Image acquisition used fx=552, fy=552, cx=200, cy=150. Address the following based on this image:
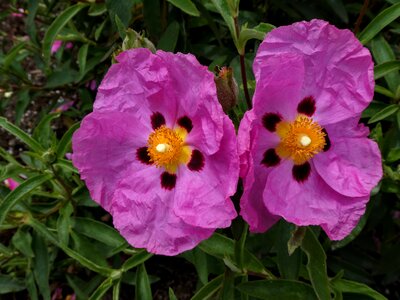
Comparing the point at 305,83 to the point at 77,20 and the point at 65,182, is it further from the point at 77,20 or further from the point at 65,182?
the point at 77,20

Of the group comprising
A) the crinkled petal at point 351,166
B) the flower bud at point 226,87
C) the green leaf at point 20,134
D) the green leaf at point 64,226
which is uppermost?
the flower bud at point 226,87

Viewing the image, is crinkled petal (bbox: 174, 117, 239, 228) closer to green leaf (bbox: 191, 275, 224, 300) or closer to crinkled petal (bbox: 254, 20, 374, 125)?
crinkled petal (bbox: 254, 20, 374, 125)

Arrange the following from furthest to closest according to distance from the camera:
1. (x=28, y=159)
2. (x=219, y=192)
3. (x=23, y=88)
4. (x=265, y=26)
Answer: (x=23, y=88)
(x=28, y=159)
(x=265, y=26)
(x=219, y=192)

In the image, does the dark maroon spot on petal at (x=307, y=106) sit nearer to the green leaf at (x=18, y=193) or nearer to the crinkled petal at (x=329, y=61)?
the crinkled petal at (x=329, y=61)

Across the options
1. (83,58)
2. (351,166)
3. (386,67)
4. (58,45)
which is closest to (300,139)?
(351,166)

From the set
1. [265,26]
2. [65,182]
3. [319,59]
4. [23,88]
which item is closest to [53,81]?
[23,88]

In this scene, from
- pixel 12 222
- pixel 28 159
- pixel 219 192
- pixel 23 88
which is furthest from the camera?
pixel 23 88

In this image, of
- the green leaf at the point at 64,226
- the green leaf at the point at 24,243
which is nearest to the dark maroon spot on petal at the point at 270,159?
the green leaf at the point at 64,226
